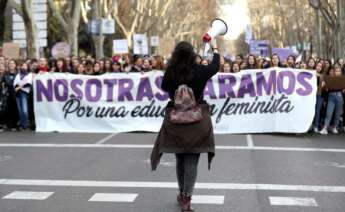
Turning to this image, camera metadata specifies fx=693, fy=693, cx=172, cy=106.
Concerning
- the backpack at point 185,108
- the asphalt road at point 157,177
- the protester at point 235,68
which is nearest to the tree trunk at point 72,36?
the protester at point 235,68

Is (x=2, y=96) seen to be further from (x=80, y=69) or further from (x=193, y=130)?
(x=193, y=130)

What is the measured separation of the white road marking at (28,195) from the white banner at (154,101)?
669 cm

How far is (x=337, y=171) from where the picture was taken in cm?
963

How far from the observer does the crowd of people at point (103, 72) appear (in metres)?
14.5

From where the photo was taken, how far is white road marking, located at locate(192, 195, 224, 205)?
755 cm

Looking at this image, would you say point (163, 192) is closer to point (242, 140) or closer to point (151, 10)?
point (242, 140)

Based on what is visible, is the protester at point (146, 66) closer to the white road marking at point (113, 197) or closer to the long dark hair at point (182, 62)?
the white road marking at point (113, 197)

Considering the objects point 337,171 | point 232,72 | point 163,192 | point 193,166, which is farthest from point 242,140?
point 193,166

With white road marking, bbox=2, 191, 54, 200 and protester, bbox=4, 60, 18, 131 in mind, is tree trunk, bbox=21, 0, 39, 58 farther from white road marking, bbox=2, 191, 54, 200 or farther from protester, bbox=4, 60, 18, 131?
white road marking, bbox=2, 191, 54, 200

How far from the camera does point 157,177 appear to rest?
910cm

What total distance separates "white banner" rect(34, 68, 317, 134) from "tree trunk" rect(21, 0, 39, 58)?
7.13 m

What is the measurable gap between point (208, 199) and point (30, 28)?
15.6 metres

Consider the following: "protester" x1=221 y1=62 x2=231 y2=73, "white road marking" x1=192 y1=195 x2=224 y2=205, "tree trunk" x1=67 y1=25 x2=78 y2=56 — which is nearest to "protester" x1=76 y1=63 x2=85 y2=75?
"protester" x1=221 y1=62 x2=231 y2=73

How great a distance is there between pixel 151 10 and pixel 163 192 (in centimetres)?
4529
